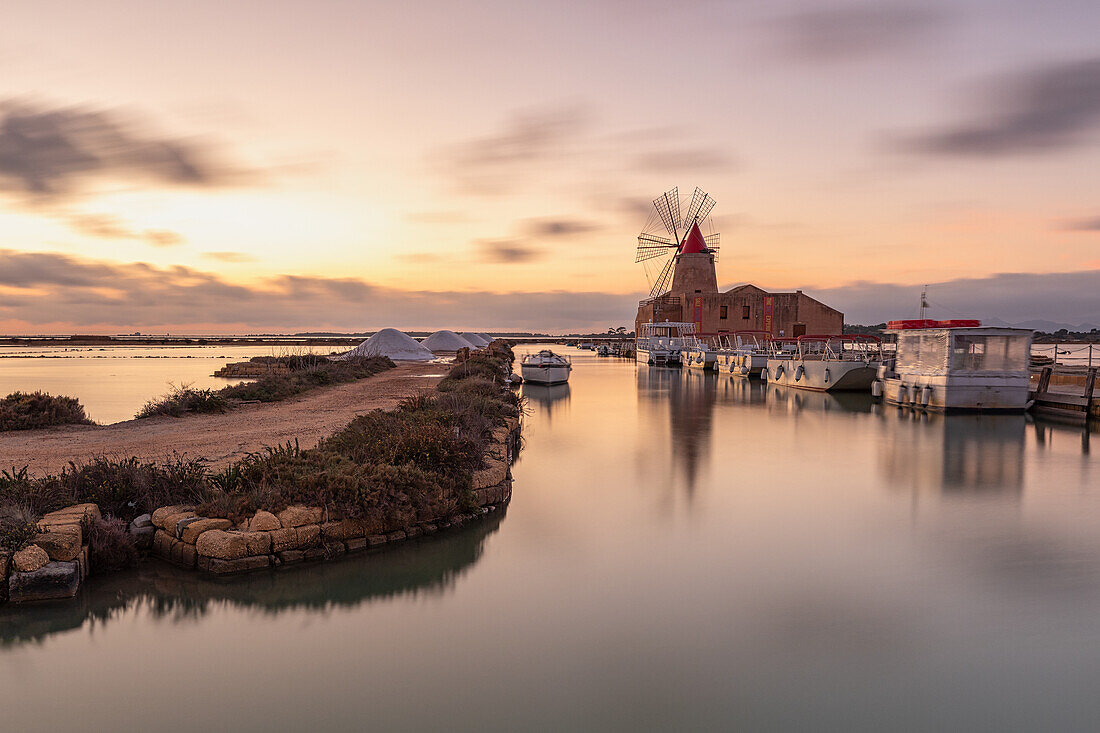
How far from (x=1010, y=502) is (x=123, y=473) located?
1335 centimetres

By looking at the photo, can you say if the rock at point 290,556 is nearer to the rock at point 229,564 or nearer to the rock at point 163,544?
the rock at point 229,564

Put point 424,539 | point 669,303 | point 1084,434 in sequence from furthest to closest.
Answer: point 669,303
point 1084,434
point 424,539

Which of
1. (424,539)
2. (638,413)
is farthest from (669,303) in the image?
(424,539)

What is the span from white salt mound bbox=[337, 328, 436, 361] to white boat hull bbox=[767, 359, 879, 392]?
26.0 meters

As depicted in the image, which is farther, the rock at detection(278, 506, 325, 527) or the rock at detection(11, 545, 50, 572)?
the rock at detection(278, 506, 325, 527)

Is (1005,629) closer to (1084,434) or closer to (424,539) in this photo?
(424,539)

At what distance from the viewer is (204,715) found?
171 inches

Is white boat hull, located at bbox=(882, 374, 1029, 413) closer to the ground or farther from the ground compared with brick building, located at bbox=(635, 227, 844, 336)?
closer to the ground

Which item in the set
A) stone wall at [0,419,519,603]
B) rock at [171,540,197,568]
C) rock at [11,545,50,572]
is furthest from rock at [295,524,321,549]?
rock at [11,545,50,572]

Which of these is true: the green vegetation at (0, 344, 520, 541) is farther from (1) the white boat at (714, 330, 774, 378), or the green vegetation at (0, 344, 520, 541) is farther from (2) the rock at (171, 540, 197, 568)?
(1) the white boat at (714, 330, 774, 378)

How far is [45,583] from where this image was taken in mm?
5734

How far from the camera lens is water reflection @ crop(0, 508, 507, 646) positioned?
5559 millimetres

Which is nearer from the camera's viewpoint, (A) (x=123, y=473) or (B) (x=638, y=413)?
(A) (x=123, y=473)

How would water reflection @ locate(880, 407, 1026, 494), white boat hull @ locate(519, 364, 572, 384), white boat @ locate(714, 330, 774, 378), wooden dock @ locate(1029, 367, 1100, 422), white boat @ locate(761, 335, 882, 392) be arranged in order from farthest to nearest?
white boat @ locate(714, 330, 774, 378), white boat hull @ locate(519, 364, 572, 384), white boat @ locate(761, 335, 882, 392), wooden dock @ locate(1029, 367, 1100, 422), water reflection @ locate(880, 407, 1026, 494)
